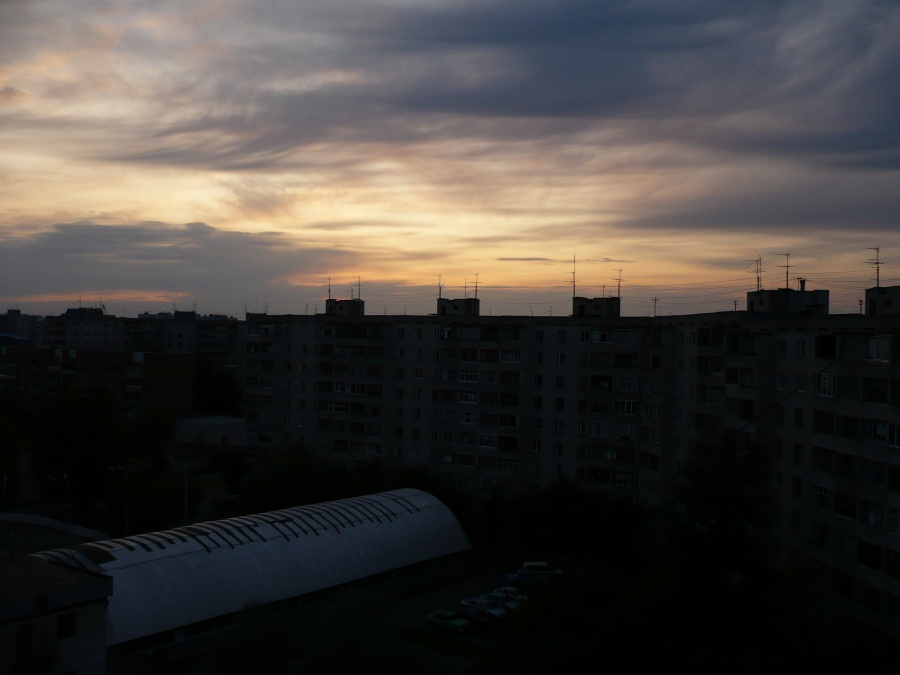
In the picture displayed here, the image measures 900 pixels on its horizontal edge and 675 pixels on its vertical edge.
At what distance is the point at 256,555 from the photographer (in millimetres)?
23078

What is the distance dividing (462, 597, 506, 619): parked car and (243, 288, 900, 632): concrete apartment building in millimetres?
8110

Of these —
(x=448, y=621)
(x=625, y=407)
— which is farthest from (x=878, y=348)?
(x=625, y=407)

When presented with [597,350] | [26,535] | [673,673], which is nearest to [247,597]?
[673,673]

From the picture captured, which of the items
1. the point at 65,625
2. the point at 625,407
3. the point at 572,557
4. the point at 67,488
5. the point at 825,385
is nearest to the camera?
the point at 65,625

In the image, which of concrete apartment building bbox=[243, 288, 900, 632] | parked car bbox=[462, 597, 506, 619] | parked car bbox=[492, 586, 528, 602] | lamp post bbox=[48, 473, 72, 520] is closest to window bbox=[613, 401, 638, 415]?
concrete apartment building bbox=[243, 288, 900, 632]

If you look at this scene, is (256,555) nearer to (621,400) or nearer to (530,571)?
(530,571)

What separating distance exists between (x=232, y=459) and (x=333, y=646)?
30.8 m

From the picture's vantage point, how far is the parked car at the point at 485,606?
2353cm

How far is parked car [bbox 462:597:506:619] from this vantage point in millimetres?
23531

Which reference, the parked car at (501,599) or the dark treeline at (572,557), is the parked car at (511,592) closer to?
the parked car at (501,599)

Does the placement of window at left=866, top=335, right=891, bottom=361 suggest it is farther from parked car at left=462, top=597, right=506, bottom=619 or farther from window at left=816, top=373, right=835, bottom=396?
parked car at left=462, top=597, right=506, bottom=619

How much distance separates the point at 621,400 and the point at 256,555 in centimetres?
1661

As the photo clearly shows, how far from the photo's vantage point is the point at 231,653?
467 inches

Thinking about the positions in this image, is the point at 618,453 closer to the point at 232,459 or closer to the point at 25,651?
the point at 232,459
